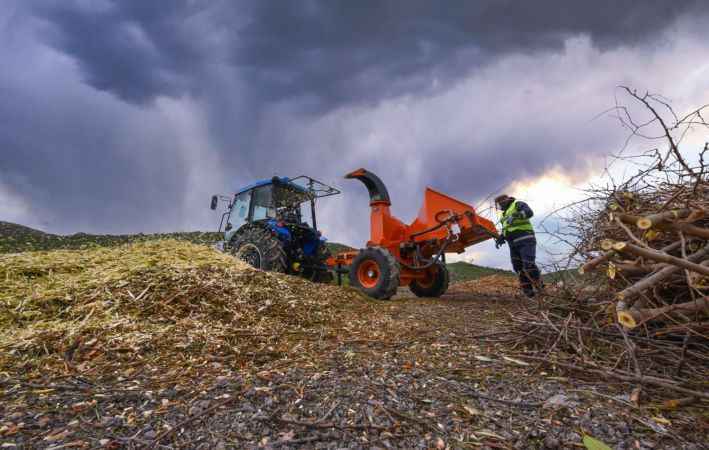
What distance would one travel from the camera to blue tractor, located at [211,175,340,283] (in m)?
7.18

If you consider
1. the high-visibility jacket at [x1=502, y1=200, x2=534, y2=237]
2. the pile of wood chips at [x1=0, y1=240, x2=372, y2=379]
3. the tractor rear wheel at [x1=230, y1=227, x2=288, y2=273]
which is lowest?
the pile of wood chips at [x1=0, y1=240, x2=372, y2=379]

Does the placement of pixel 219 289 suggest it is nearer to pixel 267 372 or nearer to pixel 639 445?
pixel 267 372

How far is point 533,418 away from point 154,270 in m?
3.87

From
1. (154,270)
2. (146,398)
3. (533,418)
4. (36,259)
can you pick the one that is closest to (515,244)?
(533,418)

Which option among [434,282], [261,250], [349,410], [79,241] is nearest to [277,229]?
[261,250]

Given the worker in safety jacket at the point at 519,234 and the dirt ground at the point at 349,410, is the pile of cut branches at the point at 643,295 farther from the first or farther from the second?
the worker in safety jacket at the point at 519,234

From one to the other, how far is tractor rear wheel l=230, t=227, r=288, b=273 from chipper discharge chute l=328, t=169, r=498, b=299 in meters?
1.25

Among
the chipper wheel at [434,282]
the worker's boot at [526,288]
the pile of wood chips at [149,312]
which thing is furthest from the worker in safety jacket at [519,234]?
the pile of wood chips at [149,312]

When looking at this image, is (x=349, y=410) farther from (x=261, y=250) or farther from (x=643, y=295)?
(x=261, y=250)

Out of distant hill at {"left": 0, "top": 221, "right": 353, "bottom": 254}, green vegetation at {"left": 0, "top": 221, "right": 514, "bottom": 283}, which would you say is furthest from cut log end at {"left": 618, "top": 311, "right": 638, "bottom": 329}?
distant hill at {"left": 0, "top": 221, "right": 353, "bottom": 254}

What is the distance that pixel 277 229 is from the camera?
722 cm

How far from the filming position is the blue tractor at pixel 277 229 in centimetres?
718

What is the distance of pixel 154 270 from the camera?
13.8ft

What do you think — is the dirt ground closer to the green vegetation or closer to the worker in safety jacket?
the worker in safety jacket
